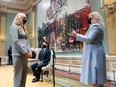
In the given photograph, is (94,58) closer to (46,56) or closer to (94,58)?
(94,58)

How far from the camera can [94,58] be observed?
2154mm

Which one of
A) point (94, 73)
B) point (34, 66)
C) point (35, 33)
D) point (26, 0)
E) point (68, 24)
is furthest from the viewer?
point (26, 0)

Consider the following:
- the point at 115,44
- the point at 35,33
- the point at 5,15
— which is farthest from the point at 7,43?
the point at 115,44

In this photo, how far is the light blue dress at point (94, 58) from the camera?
2.13m

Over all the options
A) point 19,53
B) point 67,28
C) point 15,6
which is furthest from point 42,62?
point 15,6

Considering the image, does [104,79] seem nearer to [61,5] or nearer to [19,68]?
[19,68]

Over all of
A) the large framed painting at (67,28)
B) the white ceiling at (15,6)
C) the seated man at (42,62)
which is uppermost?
the white ceiling at (15,6)

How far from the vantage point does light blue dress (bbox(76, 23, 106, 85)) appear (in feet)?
7.00

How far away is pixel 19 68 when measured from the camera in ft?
7.06

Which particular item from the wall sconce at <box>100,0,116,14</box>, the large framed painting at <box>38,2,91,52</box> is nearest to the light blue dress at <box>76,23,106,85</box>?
the wall sconce at <box>100,0,116,14</box>

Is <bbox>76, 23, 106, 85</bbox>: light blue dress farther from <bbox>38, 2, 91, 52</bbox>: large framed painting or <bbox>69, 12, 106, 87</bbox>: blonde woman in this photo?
<bbox>38, 2, 91, 52</bbox>: large framed painting

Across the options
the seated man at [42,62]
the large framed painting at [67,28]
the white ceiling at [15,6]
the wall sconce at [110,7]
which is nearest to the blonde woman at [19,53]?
the seated man at [42,62]

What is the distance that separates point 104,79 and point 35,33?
26.8ft

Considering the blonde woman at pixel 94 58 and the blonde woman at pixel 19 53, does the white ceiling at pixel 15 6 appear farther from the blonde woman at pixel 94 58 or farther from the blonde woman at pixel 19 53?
the blonde woman at pixel 94 58
